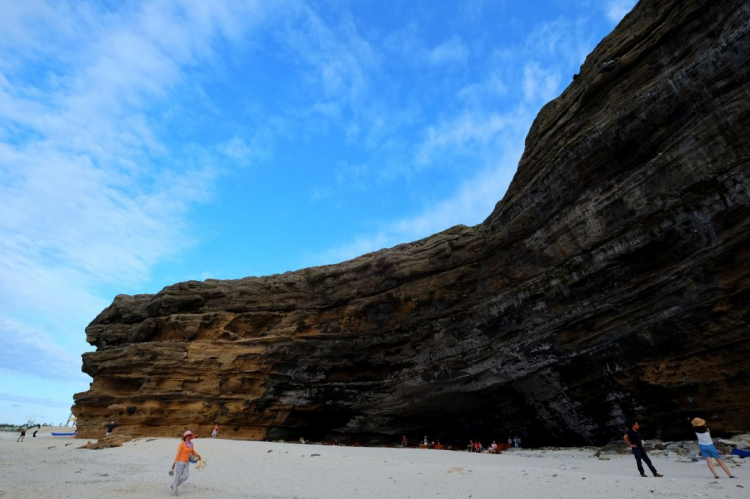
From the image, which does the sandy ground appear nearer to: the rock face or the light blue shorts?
the light blue shorts

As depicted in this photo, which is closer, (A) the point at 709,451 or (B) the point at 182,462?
(A) the point at 709,451

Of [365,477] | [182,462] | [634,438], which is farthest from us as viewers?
[365,477]

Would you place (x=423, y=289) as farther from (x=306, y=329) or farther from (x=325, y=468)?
(x=325, y=468)

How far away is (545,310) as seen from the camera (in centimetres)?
1800

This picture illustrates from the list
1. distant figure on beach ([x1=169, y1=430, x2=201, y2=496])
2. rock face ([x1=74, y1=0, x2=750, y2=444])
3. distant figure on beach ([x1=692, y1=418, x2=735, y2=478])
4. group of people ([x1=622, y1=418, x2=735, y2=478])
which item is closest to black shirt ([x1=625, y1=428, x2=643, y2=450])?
group of people ([x1=622, y1=418, x2=735, y2=478])

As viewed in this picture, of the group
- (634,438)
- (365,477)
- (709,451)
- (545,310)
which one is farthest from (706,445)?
(365,477)

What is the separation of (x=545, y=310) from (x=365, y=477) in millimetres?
10665

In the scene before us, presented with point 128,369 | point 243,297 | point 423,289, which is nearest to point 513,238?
point 423,289

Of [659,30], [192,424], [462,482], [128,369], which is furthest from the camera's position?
[128,369]

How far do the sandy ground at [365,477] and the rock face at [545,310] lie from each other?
347 centimetres

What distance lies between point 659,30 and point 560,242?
27.9 ft

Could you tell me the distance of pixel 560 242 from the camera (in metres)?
17.5

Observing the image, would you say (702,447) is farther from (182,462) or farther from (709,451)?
(182,462)

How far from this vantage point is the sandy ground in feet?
30.6
